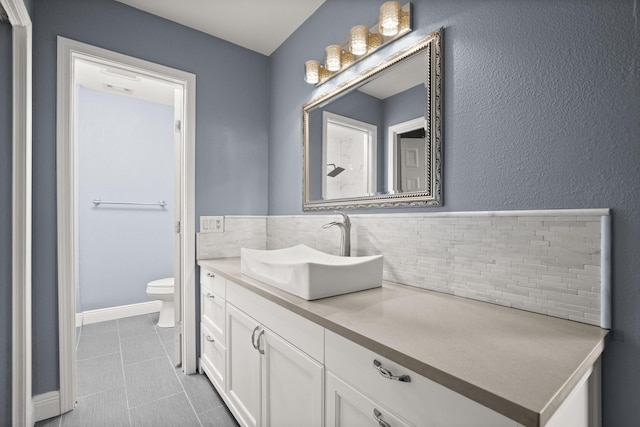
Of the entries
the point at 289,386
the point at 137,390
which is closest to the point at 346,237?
the point at 289,386

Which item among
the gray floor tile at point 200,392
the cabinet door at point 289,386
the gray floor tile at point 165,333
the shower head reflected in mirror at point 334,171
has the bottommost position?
the gray floor tile at point 165,333

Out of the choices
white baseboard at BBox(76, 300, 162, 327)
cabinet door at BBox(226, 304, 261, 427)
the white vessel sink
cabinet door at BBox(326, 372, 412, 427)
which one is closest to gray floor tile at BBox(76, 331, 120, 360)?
white baseboard at BBox(76, 300, 162, 327)

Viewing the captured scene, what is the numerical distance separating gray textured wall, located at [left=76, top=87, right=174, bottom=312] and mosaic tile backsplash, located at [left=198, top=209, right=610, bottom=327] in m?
2.83

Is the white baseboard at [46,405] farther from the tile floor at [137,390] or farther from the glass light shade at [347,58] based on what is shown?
the glass light shade at [347,58]

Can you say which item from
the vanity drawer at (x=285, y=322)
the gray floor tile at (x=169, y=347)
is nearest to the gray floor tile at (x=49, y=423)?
the gray floor tile at (x=169, y=347)

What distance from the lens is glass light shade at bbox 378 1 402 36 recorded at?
1.30 meters

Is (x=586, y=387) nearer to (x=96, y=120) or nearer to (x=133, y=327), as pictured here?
(x=133, y=327)

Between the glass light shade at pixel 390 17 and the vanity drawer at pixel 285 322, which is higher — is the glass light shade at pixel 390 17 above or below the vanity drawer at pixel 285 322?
above

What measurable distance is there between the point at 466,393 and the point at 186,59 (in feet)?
7.78

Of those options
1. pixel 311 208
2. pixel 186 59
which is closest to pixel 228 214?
pixel 311 208

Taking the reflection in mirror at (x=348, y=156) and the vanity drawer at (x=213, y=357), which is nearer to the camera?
the reflection in mirror at (x=348, y=156)

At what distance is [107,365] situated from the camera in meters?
2.12

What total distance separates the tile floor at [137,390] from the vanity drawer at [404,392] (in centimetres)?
111

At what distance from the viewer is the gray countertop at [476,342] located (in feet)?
1.64
